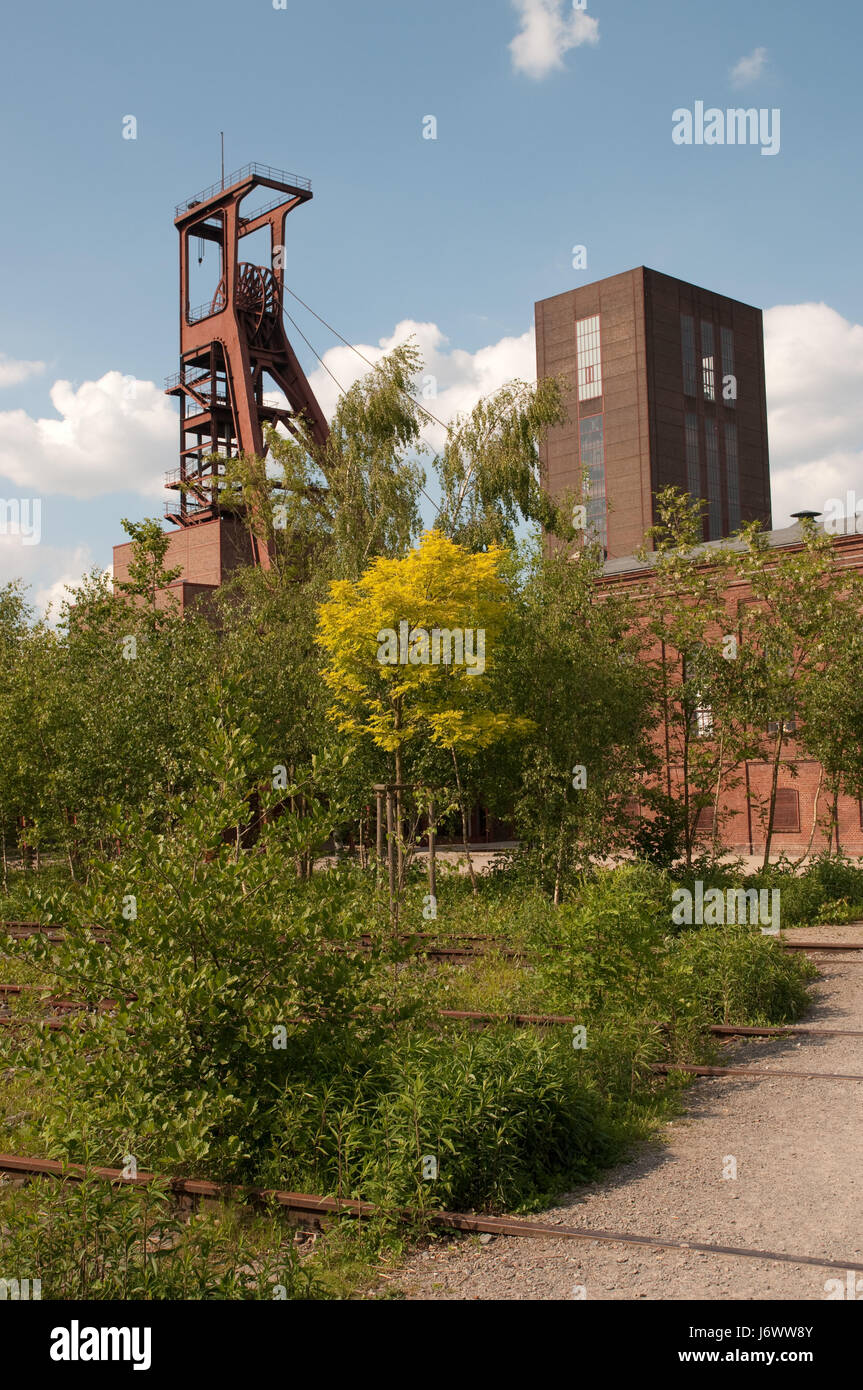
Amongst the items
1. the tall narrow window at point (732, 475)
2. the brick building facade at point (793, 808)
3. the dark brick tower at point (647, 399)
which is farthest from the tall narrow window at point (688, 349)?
the brick building facade at point (793, 808)

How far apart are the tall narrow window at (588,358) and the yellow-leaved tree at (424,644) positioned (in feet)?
183

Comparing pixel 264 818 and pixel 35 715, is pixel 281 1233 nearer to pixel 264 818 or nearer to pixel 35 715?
pixel 264 818

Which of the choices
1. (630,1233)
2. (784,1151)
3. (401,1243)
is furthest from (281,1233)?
(784,1151)

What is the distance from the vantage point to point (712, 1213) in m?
6.14

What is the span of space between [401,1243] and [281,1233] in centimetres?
71

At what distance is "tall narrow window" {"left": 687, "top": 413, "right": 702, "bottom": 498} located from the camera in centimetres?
7169

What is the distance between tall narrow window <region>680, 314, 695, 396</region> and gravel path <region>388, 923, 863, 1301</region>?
2747 inches

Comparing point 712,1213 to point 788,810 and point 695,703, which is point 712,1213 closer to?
point 695,703

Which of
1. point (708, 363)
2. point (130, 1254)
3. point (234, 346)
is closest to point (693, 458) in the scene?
point (708, 363)

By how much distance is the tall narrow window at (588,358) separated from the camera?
71.1 m

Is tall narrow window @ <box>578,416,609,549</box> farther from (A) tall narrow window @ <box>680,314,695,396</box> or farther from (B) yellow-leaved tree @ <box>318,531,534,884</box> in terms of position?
(B) yellow-leaved tree @ <box>318,531,534,884</box>

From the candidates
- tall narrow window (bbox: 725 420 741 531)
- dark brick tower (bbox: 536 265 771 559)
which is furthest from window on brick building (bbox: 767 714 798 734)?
tall narrow window (bbox: 725 420 741 531)

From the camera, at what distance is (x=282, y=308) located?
144 ft

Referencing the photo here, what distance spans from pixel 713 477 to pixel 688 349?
8876 millimetres
